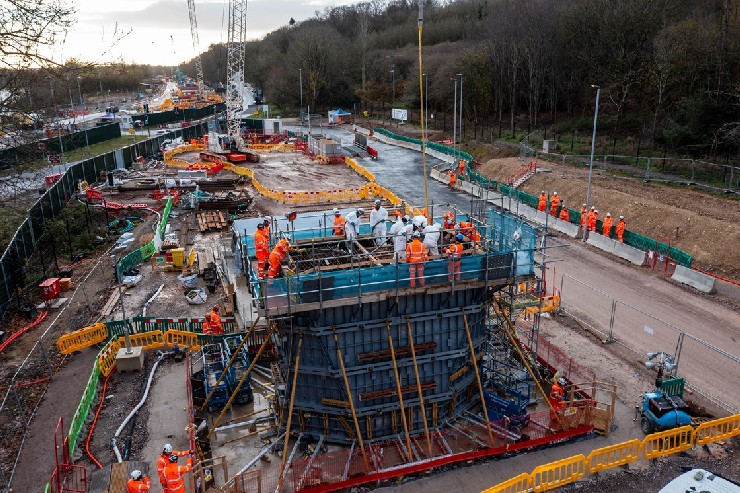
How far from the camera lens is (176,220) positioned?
3591cm

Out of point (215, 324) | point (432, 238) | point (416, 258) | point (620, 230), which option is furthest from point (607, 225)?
point (215, 324)

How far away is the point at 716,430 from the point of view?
14.5m

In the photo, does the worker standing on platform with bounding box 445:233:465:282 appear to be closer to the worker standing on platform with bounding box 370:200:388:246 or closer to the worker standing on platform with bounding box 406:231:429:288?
the worker standing on platform with bounding box 406:231:429:288

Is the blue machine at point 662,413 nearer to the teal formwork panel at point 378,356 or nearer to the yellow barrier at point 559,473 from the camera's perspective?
the yellow barrier at point 559,473

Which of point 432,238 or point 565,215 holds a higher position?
point 432,238

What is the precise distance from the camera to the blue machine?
14.4m

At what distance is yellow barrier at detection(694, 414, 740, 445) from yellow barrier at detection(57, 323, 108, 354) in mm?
18575

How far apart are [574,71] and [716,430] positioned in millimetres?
53515

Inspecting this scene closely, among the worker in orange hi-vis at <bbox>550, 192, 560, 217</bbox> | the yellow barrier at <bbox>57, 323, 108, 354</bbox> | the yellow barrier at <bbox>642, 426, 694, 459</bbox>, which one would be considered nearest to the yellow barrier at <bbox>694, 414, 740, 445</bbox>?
the yellow barrier at <bbox>642, 426, 694, 459</bbox>

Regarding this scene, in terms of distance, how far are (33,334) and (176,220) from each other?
15937 millimetres

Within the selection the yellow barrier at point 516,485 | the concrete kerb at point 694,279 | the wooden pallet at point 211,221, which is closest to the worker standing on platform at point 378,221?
the yellow barrier at point 516,485

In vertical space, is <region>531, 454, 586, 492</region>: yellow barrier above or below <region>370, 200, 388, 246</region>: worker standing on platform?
below

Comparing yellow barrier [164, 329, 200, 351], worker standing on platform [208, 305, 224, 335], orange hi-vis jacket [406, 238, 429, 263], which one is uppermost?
orange hi-vis jacket [406, 238, 429, 263]

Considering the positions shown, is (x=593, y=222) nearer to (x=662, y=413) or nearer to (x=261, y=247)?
(x=662, y=413)
